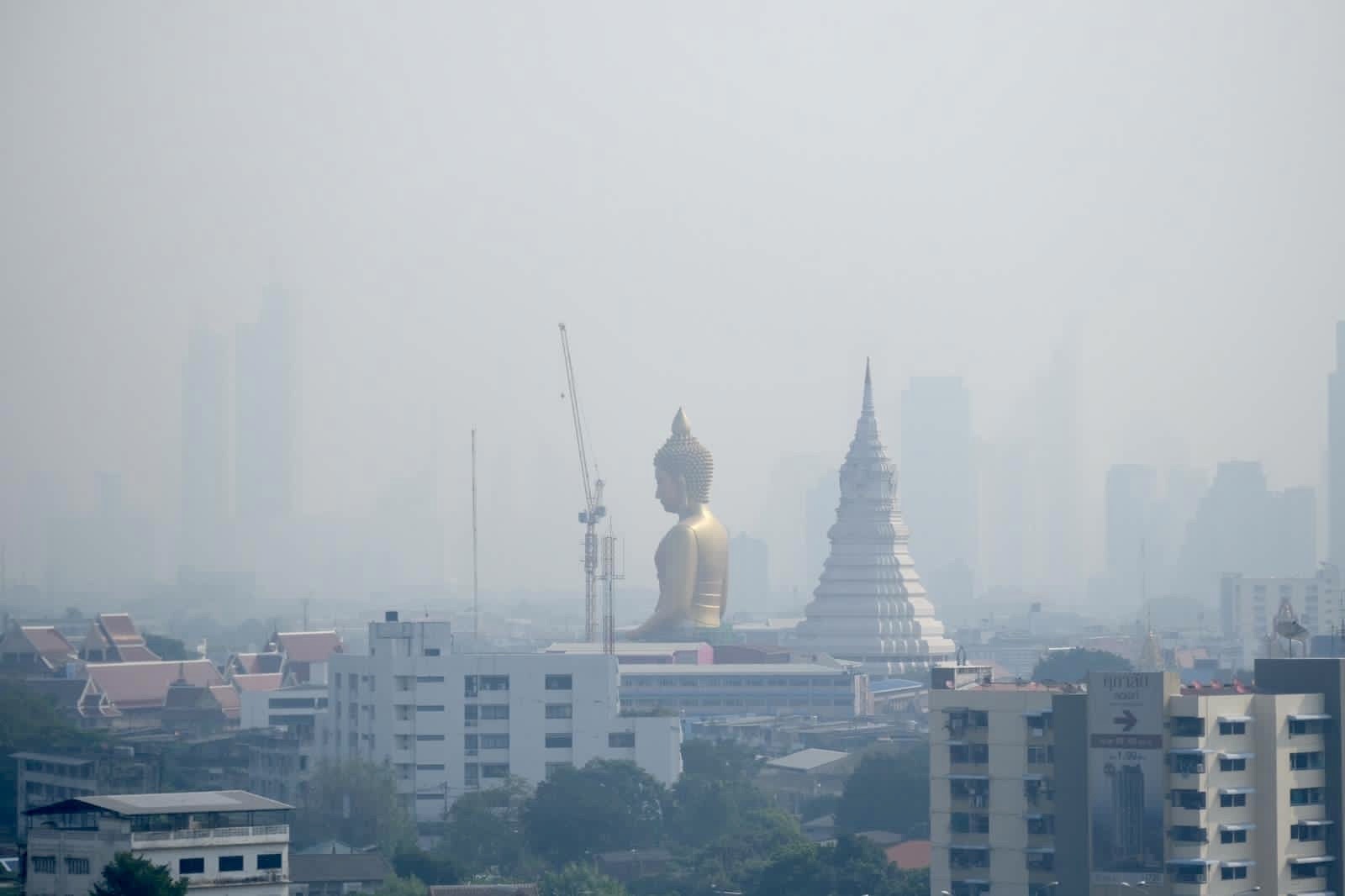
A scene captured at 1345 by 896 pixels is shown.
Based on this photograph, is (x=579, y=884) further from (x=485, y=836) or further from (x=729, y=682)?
(x=729, y=682)

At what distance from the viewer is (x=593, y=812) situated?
65062 millimetres

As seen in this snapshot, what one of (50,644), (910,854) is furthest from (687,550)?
(910,854)

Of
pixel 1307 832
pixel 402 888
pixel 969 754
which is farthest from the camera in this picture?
pixel 402 888

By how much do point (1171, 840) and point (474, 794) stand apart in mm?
27237

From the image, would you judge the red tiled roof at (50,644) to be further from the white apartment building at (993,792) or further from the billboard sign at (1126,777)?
the billboard sign at (1126,777)

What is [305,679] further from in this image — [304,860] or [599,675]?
[304,860]

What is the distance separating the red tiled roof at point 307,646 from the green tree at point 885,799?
168 feet

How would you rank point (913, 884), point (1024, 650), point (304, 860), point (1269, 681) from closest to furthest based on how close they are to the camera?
point (1269, 681) < point (913, 884) < point (304, 860) < point (1024, 650)

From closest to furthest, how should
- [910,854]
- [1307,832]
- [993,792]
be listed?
[1307,832], [993,792], [910,854]

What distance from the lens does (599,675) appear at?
7525 centimetres

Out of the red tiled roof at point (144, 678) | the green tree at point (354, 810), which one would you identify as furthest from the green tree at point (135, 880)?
the red tiled roof at point (144, 678)

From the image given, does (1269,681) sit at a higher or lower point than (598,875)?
higher

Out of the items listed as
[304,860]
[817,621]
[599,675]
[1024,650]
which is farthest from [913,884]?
[1024,650]

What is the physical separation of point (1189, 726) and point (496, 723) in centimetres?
3289
